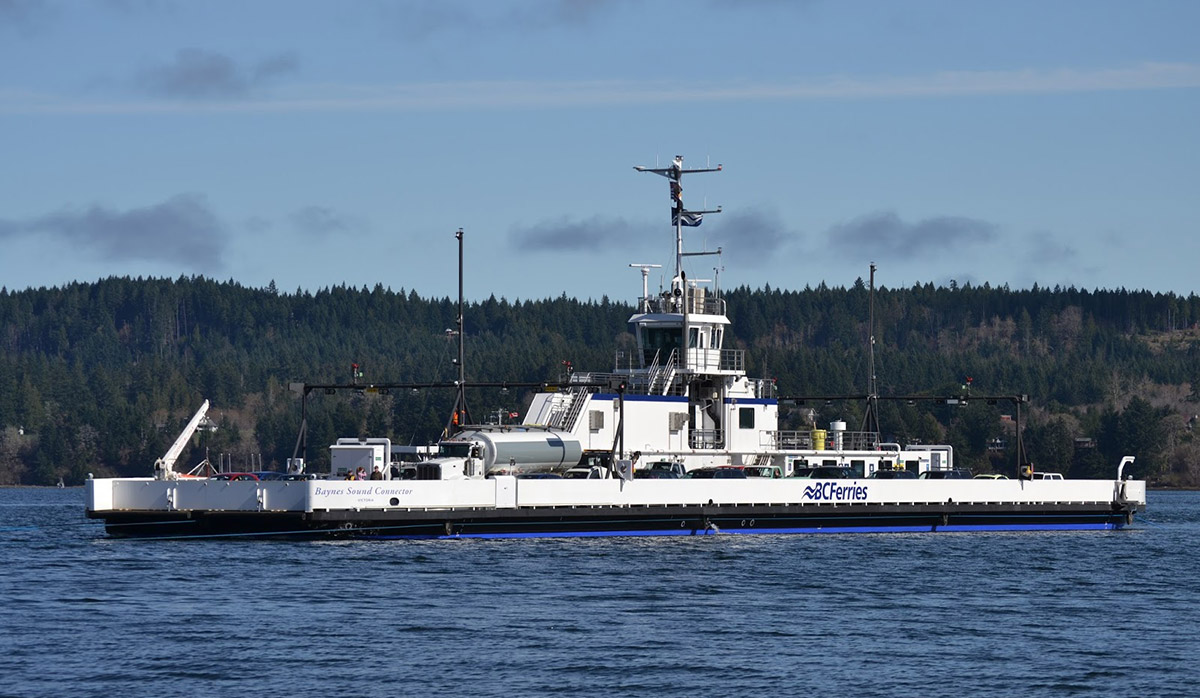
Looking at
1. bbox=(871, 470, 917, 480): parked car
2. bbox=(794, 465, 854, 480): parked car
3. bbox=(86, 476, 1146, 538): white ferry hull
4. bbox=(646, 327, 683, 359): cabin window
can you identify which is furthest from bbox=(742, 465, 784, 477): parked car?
bbox=(646, 327, 683, 359): cabin window

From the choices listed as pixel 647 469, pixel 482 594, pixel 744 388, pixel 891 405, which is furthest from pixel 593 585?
pixel 891 405

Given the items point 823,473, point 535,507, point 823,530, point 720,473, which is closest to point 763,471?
point 720,473

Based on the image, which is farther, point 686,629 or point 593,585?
point 593,585

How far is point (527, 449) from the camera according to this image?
5716 centimetres

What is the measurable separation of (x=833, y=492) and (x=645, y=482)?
744cm

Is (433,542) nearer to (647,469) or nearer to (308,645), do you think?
(647,469)

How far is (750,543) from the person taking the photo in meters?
56.1

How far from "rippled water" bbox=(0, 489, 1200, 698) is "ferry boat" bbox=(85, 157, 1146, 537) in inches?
37.1

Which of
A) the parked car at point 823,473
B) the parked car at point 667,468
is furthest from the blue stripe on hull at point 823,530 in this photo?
the parked car at point 667,468

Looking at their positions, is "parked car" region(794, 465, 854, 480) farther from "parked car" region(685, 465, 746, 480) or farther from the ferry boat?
"parked car" region(685, 465, 746, 480)

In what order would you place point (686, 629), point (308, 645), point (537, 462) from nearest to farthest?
point (308, 645) → point (686, 629) → point (537, 462)

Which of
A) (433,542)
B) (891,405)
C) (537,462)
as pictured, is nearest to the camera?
(433,542)

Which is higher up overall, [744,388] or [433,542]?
[744,388]

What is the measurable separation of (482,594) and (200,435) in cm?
13700
